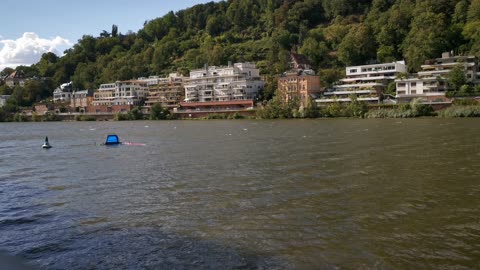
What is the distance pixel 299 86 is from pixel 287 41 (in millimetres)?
41136

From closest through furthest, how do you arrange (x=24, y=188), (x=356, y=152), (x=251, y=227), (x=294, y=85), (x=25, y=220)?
(x=251, y=227) → (x=25, y=220) → (x=24, y=188) → (x=356, y=152) → (x=294, y=85)

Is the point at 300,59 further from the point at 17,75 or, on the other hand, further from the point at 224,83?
the point at 17,75

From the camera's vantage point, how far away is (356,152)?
98.0 feet

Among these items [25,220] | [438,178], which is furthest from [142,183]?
[438,178]

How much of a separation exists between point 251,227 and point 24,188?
1274 centimetres

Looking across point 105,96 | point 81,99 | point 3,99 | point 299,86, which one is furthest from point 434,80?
point 3,99

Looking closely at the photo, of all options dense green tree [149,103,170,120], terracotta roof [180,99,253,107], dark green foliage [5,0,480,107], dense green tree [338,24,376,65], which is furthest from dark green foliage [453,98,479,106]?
dense green tree [149,103,170,120]

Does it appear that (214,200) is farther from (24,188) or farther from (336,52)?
(336,52)

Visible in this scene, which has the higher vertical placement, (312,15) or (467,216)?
(312,15)

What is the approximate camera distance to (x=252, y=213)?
14992 millimetres

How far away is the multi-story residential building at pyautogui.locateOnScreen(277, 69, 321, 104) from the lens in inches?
4065

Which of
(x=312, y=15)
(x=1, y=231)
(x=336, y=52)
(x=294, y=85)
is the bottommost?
(x=1, y=231)

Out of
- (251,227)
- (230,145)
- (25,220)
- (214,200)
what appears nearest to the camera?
(251,227)

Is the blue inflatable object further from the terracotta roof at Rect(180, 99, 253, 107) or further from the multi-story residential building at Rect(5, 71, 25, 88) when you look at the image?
the multi-story residential building at Rect(5, 71, 25, 88)
